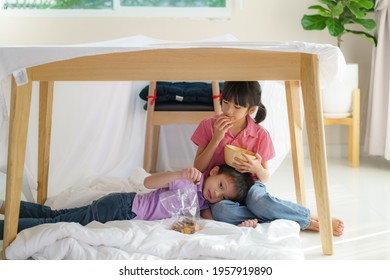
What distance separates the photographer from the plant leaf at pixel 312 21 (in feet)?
12.1

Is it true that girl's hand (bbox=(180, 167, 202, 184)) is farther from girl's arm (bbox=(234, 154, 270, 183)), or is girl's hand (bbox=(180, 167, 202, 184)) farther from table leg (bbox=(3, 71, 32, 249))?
table leg (bbox=(3, 71, 32, 249))

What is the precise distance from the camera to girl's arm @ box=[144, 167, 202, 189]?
77.2 inches

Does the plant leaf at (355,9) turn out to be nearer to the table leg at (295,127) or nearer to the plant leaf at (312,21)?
the plant leaf at (312,21)

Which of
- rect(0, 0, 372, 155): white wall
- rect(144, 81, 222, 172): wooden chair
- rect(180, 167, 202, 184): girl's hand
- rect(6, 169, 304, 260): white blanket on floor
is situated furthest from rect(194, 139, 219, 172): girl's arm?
rect(0, 0, 372, 155): white wall

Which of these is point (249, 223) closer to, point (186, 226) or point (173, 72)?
point (186, 226)

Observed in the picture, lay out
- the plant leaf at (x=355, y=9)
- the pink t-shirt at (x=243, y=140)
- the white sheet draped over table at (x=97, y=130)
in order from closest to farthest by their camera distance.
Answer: the pink t-shirt at (x=243, y=140), the white sheet draped over table at (x=97, y=130), the plant leaf at (x=355, y=9)

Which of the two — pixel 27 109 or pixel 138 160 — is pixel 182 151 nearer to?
pixel 138 160

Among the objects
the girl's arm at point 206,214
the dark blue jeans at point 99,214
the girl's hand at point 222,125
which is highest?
the girl's hand at point 222,125

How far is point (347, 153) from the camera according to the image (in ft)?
13.4

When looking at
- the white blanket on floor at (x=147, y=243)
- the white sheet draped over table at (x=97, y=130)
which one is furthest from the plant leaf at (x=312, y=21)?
the white blanket on floor at (x=147, y=243)

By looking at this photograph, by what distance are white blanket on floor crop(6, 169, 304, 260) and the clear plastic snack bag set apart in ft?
0.20

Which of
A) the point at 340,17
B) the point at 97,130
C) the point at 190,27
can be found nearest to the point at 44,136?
the point at 97,130

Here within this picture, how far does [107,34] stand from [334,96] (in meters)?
1.47

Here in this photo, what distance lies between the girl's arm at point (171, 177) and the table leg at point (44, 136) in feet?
1.97
